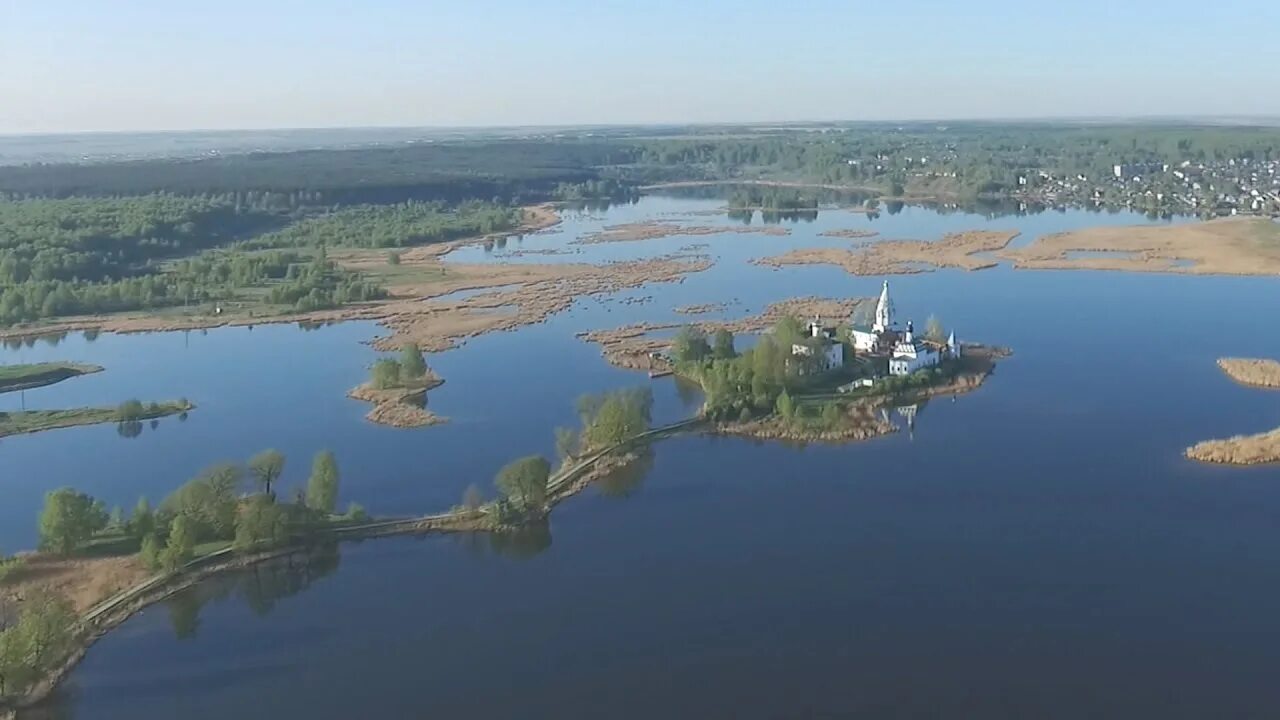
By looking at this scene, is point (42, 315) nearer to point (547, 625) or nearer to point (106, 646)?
point (106, 646)

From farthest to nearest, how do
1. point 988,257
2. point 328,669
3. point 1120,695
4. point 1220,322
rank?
point 988,257 → point 1220,322 → point 328,669 → point 1120,695

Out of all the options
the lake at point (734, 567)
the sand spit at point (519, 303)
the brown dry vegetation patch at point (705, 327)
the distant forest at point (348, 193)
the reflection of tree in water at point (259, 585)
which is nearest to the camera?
the lake at point (734, 567)

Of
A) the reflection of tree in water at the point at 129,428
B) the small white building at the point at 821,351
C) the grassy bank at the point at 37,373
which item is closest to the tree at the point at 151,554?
the reflection of tree in water at the point at 129,428

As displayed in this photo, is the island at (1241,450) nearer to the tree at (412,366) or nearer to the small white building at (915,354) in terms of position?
the small white building at (915,354)

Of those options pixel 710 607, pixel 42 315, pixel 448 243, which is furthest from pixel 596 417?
pixel 448 243

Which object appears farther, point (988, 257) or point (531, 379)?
point (988, 257)

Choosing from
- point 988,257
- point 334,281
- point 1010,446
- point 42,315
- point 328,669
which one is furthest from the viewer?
point 988,257

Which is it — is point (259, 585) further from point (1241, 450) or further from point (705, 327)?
point (705, 327)
